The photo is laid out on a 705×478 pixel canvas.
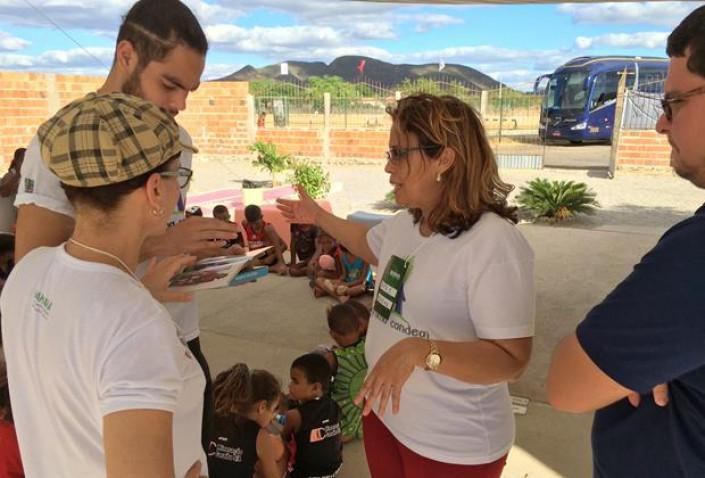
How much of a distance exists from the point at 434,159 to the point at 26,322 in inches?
43.8

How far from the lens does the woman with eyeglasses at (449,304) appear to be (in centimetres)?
147

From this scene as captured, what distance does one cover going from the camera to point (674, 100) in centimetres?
105

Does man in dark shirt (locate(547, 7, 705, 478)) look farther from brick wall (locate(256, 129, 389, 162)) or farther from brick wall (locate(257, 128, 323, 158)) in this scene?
brick wall (locate(257, 128, 323, 158))

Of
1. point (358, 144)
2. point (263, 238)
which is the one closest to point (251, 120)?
point (358, 144)

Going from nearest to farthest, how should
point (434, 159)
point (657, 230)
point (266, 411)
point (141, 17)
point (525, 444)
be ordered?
point (141, 17), point (434, 159), point (266, 411), point (525, 444), point (657, 230)

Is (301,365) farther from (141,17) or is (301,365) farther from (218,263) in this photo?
(141,17)

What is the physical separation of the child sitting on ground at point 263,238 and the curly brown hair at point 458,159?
16.8 feet

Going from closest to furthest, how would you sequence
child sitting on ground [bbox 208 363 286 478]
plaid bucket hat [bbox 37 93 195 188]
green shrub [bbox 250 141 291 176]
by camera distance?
1. plaid bucket hat [bbox 37 93 195 188]
2. child sitting on ground [bbox 208 363 286 478]
3. green shrub [bbox 250 141 291 176]

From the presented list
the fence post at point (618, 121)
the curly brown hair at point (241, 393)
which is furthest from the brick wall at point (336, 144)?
the curly brown hair at point (241, 393)

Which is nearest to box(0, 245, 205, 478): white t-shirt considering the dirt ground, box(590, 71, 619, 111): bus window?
the dirt ground

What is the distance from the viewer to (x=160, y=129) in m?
1.05

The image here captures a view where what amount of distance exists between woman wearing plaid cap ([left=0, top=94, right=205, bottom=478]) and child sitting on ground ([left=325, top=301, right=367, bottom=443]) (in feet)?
6.43

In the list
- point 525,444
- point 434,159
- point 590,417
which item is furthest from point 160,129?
point 590,417

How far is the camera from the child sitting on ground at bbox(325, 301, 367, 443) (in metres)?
3.06
